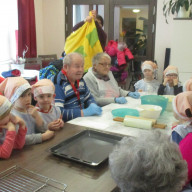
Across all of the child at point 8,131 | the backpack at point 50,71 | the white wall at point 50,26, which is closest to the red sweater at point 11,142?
the child at point 8,131

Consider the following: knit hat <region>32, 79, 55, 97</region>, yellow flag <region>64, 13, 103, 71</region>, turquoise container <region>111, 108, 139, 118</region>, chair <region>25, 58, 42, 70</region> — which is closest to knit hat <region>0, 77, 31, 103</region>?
knit hat <region>32, 79, 55, 97</region>

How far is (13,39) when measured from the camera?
15.4 ft

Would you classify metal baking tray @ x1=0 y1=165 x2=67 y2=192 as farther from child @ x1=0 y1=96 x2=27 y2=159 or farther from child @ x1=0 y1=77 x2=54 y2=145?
child @ x1=0 y1=77 x2=54 y2=145

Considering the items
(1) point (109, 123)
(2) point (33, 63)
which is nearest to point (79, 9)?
(2) point (33, 63)

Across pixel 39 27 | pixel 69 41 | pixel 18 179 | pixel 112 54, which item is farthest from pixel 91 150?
pixel 39 27

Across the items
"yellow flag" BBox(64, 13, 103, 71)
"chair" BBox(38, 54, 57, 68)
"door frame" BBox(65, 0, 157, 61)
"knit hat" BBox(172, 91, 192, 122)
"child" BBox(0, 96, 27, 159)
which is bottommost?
"child" BBox(0, 96, 27, 159)

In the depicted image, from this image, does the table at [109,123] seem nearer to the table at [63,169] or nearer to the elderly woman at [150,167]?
the table at [63,169]

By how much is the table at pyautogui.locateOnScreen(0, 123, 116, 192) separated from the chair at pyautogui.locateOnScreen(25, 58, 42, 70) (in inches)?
132

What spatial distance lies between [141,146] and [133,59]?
422 centimetres

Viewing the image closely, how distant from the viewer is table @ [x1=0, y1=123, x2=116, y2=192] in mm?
1059

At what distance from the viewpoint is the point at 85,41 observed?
12.0 feet

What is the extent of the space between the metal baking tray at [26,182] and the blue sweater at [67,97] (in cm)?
102

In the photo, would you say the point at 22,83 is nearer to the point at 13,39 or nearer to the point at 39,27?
the point at 13,39

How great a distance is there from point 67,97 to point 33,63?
2.66 m
